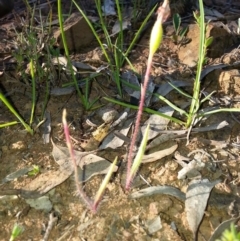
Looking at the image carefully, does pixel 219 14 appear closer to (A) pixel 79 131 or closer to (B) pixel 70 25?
(B) pixel 70 25

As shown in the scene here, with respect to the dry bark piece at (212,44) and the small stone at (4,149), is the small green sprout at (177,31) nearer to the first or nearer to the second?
the dry bark piece at (212,44)

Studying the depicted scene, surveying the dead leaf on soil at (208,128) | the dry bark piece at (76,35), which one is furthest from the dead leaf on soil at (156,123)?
the dry bark piece at (76,35)

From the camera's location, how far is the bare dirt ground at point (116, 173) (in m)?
1.23

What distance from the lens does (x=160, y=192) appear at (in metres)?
1.30

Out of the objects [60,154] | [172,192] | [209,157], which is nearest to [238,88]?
Answer: [209,157]

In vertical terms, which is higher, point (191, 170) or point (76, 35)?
point (76, 35)

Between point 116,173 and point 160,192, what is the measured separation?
0.47 feet

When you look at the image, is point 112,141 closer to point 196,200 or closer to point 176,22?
point 196,200

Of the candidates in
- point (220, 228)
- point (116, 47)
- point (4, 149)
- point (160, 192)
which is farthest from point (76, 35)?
point (220, 228)

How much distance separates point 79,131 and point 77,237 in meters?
0.42

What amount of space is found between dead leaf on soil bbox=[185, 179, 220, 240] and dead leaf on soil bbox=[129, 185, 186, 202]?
2cm

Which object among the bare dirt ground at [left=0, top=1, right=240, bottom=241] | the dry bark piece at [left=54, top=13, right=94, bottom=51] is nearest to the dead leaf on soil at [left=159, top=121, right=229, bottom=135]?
the bare dirt ground at [left=0, top=1, right=240, bottom=241]

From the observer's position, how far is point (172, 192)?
1304 mm

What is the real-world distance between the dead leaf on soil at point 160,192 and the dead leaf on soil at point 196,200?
0.02 m
